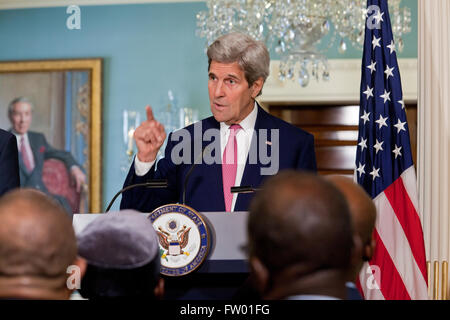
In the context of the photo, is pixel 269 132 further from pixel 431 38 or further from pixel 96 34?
pixel 96 34

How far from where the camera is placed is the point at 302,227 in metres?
0.99

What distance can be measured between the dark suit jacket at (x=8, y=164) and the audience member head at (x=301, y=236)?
→ 1650mm

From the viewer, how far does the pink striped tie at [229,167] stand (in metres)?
2.17

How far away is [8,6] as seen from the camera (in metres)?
6.73

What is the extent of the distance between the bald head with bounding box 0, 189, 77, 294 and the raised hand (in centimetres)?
87

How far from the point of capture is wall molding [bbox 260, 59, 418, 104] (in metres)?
5.96

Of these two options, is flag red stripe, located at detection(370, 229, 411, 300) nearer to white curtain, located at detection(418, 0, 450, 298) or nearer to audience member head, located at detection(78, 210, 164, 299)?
white curtain, located at detection(418, 0, 450, 298)

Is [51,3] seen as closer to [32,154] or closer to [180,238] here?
[32,154]

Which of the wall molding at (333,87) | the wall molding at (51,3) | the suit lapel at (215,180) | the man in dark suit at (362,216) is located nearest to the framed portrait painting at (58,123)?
the wall molding at (51,3)

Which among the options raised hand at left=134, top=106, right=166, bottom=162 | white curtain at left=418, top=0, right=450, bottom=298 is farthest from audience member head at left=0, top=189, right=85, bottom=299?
white curtain at left=418, top=0, right=450, bottom=298

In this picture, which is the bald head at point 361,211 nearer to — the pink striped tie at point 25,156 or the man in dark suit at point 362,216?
the man in dark suit at point 362,216

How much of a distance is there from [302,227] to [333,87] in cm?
529
